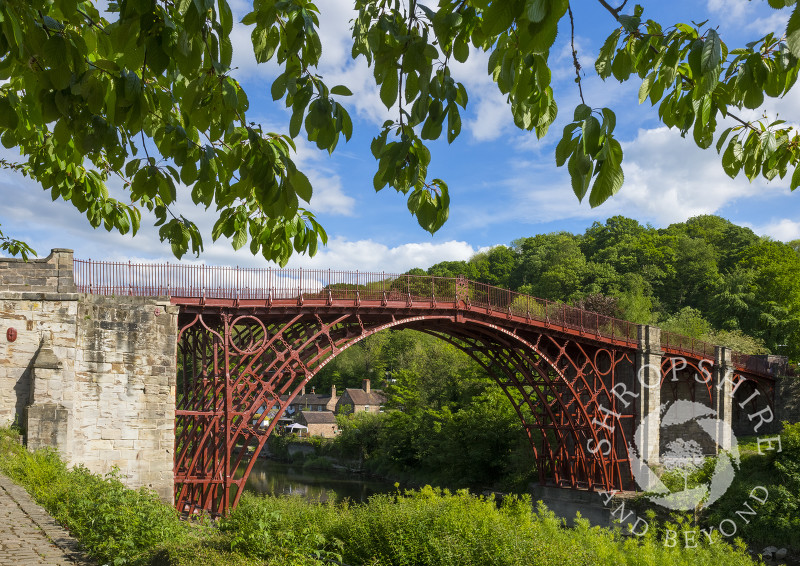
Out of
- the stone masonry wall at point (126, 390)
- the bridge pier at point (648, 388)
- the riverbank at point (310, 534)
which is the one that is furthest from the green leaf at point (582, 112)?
the bridge pier at point (648, 388)

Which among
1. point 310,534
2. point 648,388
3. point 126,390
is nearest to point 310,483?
point 648,388

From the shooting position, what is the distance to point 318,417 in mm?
55688

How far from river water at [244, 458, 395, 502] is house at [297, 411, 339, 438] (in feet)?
27.1

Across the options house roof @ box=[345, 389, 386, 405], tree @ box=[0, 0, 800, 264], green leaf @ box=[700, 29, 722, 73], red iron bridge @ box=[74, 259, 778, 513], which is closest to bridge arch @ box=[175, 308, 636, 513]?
red iron bridge @ box=[74, 259, 778, 513]

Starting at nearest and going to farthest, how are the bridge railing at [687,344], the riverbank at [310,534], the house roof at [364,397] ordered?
the riverbank at [310,534], the bridge railing at [687,344], the house roof at [364,397]

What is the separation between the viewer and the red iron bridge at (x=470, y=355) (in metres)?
16.1

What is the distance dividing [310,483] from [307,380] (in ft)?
74.9

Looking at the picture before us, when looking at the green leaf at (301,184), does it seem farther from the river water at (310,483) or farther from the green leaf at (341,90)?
the river water at (310,483)

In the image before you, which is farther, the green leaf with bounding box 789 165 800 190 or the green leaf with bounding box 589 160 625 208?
the green leaf with bounding box 789 165 800 190

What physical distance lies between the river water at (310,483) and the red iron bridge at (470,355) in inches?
348

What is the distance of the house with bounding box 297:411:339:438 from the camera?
54.7 meters

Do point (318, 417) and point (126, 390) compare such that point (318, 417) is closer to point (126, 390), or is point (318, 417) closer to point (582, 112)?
point (126, 390)

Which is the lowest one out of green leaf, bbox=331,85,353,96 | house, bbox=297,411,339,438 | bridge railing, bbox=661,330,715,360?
house, bbox=297,411,339,438

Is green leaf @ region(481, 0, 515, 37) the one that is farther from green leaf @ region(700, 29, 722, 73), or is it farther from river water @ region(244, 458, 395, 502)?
river water @ region(244, 458, 395, 502)
